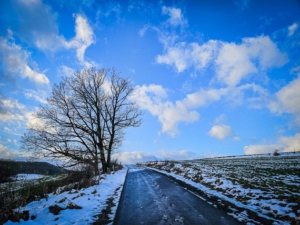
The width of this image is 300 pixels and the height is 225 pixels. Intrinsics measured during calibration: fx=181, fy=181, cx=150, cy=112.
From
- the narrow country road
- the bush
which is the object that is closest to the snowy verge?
the narrow country road

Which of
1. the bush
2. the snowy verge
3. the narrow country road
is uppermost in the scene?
the bush

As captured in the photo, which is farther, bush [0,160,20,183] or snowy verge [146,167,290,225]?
bush [0,160,20,183]

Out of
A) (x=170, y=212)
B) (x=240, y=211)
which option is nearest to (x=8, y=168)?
(x=170, y=212)

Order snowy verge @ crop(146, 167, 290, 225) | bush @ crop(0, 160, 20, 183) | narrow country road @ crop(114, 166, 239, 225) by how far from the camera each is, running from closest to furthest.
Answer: snowy verge @ crop(146, 167, 290, 225) → narrow country road @ crop(114, 166, 239, 225) → bush @ crop(0, 160, 20, 183)

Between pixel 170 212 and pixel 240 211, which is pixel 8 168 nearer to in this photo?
pixel 170 212

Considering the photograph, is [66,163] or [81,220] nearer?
[81,220]

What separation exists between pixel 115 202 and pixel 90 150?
12801 millimetres

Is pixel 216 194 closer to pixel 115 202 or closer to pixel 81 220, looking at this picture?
pixel 115 202

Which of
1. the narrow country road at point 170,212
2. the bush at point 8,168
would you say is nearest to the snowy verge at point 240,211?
the narrow country road at point 170,212

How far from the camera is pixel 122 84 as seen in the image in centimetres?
2483

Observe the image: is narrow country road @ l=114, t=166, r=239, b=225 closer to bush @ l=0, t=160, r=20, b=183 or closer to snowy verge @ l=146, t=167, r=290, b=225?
snowy verge @ l=146, t=167, r=290, b=225

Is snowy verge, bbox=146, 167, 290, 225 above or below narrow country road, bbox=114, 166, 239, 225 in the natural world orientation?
above

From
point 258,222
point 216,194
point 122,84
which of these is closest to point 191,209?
point 258,222

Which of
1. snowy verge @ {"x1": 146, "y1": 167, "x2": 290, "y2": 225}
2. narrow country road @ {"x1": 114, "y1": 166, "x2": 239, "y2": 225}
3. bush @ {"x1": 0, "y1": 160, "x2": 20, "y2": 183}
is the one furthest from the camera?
bush @ {"x1": 0, "y1": 160, "x2": 20, "y2": 183}
